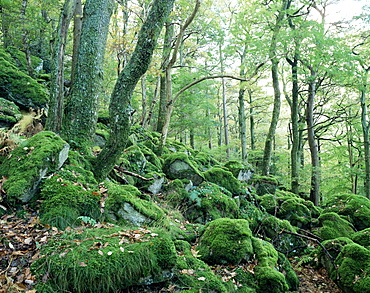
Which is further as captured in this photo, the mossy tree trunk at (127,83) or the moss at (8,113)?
Result: the moss at (8,113)

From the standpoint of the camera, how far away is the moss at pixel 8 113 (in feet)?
20.3

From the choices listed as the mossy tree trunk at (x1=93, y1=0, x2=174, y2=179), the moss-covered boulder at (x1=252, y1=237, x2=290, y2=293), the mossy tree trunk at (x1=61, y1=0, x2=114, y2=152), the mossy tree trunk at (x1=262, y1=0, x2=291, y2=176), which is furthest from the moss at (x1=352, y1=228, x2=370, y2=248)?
the mossy tree trunk at (x1=61, y1=0, x2=114, y2=152)

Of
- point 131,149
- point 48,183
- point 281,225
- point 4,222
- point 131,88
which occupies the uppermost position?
point 131,88

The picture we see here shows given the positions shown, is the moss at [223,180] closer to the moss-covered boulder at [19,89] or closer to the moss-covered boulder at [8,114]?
the moss-covered boulder at [8,114]

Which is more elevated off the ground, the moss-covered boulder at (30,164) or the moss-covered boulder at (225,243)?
the moss-covered boulder at (30,164)

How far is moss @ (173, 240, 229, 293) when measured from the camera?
3.34 metres

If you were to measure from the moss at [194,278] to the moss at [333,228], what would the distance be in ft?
18.0

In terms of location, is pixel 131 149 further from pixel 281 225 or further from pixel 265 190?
pixel 265 190

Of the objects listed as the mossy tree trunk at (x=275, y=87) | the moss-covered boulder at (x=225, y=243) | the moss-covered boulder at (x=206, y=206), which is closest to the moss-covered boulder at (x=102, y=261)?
the moss-covered boulder at (x=225, y=243)

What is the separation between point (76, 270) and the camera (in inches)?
103

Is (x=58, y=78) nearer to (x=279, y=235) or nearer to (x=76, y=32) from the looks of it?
(x=76, y=32)

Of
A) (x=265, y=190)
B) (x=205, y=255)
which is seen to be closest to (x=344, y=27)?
(x=265, y=190)

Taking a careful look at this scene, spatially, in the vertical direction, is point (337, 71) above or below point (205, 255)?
above

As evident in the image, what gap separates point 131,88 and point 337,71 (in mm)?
9291
